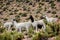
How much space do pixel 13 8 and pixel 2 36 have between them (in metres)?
21.7

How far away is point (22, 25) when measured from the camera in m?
18.5

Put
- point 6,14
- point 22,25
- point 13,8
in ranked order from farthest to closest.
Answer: point 13,8 < point 6,14 < point 22,25

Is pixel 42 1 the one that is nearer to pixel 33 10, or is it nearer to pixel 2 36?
pixel 33 10

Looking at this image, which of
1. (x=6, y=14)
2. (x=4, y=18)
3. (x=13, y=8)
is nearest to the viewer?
(x=4, y=18)

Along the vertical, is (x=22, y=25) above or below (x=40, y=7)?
above

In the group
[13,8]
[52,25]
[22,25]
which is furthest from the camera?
[13,8]

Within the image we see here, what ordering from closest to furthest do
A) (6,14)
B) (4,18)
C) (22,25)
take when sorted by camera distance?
(22,25), (4,18), (6,14)

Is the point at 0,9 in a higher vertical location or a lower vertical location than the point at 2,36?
lower

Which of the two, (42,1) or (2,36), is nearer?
(2,36)

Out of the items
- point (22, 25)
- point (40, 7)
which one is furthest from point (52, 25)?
point (40, 7)


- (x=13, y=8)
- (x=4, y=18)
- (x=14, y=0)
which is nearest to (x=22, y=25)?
(x=4, y=18)

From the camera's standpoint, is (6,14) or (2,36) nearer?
(2,36)

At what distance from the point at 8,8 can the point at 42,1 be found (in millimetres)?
6017

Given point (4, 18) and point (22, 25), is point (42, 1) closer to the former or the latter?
point (4, 18)
